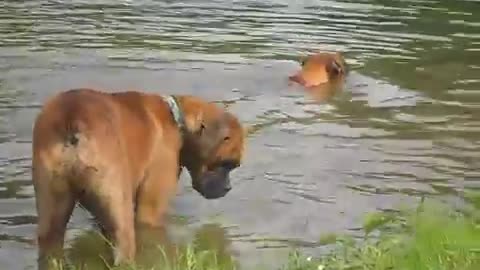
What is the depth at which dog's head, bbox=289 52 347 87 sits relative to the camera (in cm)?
1203

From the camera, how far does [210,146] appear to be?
7.48m

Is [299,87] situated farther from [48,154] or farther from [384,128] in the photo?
[48,154]

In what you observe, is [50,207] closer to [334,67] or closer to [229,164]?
[229,164]

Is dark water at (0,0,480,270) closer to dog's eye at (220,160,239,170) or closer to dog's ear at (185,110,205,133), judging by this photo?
dog's eye at (220,160,239,170)

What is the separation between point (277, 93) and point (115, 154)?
5462 millimetres

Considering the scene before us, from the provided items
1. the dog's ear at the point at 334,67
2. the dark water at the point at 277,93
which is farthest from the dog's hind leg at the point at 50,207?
the dog's ear at the point at 334,67

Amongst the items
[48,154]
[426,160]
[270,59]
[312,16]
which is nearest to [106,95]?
[48,154]

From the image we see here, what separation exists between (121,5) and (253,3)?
82.1 inches

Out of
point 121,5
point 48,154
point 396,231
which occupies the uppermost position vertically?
point 48,154

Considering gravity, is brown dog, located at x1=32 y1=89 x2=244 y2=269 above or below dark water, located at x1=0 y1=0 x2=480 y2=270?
above

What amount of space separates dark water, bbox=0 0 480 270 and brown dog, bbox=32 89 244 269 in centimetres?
53

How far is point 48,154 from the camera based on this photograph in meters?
5.94

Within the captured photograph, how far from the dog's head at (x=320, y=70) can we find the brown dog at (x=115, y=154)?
464 cm

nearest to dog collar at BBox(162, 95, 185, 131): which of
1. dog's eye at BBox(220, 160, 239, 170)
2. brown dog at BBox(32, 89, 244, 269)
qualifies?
brown dog at BBox(32, 89, 244, 269)
